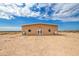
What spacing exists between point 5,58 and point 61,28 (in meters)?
0.65

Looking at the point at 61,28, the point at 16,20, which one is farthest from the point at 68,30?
the point at 16,20

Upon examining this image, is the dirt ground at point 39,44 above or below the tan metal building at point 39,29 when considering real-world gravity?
below

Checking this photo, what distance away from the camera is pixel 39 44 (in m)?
3.47

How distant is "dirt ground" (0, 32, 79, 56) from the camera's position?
3.46 metres

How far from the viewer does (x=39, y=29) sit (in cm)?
347

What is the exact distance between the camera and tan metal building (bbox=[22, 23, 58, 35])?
346 centimetres

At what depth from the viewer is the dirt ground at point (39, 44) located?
136 inches

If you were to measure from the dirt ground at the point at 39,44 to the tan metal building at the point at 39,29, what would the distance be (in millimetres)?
41

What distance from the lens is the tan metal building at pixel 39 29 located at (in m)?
3.46

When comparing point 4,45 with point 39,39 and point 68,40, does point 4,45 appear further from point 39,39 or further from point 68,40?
point 68,40

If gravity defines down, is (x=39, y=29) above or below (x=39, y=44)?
above

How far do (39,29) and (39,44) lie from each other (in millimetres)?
152

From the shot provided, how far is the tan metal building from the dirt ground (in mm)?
41

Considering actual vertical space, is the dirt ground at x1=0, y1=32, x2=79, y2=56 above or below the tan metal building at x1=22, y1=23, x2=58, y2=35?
below
